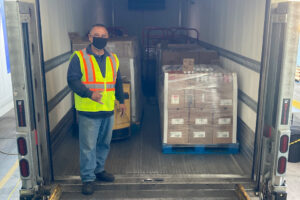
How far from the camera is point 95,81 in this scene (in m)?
3.18

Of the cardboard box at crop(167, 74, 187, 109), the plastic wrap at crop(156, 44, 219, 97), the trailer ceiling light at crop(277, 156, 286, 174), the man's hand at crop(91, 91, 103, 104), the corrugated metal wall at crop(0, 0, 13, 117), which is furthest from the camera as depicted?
the corrugated metal wall at crop(0, 0, 13, 117)

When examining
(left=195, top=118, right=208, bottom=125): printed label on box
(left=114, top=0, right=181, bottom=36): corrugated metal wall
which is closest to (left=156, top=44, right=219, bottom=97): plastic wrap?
(left=195, top=118, right=208, bottom=125): printed label on box

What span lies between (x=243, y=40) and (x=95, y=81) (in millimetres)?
2266

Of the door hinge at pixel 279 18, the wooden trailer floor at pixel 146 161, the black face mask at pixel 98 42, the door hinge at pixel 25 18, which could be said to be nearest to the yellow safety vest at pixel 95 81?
the black face mask at pixel 98 42

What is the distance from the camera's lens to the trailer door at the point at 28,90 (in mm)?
2523

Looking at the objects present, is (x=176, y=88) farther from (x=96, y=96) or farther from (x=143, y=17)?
(x=143, y=17)

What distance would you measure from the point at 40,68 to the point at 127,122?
2.17 meters

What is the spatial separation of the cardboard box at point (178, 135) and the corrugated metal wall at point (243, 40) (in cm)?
81

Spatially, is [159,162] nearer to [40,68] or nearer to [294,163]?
[40,68]

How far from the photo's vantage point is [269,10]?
115 inches

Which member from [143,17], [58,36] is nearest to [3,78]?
[58,36]

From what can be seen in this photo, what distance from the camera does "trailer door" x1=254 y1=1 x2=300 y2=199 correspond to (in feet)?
8.75

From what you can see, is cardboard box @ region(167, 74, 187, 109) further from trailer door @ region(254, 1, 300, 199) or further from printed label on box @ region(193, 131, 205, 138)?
trailer door @ region(254, 1, 300, 199)

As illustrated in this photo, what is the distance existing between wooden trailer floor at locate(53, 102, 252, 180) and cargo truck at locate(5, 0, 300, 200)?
0.01 meters
